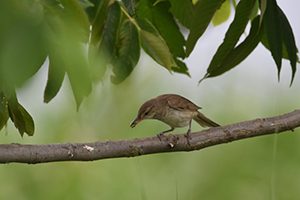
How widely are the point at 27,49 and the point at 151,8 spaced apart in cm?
109

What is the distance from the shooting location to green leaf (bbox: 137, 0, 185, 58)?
1.85 metres

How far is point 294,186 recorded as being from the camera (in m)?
4.27

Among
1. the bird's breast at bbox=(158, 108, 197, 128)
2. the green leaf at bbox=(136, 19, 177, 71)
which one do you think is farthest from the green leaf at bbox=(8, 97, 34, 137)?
the bird's breast at bbox=(158, 108, 197, 128)

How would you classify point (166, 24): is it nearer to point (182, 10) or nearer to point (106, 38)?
point (182, 10)

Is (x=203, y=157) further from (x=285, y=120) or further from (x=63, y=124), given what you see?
(x=285, y=120)

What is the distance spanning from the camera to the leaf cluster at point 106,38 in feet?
2.66

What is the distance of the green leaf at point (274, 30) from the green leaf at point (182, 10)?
307 millimetres

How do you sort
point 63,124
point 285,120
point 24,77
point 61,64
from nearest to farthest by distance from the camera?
point 24,77, point 61,64, point 285,120, point 63,124

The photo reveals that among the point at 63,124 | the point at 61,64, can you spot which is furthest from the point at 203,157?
the point at 61,64

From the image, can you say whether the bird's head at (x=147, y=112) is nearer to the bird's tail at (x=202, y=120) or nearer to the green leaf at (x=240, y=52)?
the bird's tail at (x=202, y=120)

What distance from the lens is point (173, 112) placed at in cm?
269

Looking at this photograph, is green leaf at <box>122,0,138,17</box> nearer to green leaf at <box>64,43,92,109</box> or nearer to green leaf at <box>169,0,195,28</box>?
green leaf at <box>169,0,195,28</box>

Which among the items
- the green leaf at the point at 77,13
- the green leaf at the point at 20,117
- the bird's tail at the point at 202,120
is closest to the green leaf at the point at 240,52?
the green leaf at the point at 20,117

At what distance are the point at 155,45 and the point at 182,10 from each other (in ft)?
0.80
